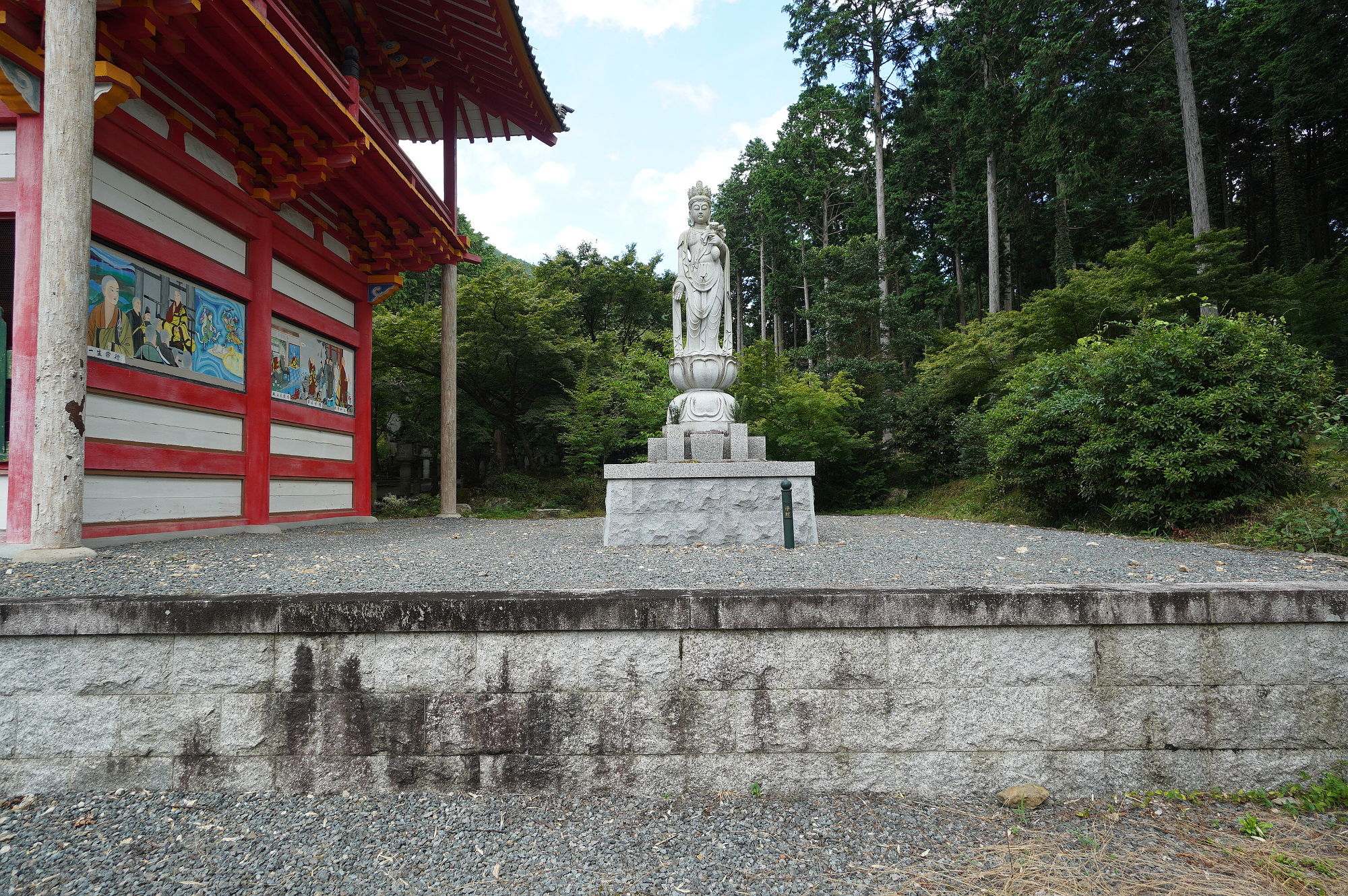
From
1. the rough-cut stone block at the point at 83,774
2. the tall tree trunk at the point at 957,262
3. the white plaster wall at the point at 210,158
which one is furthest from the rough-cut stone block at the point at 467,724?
the tall tree trunk at the point at 957,262

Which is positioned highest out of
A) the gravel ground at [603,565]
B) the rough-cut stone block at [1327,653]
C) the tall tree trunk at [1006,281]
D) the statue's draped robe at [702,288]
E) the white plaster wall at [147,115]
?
the tall tree trunk at [1006,281]

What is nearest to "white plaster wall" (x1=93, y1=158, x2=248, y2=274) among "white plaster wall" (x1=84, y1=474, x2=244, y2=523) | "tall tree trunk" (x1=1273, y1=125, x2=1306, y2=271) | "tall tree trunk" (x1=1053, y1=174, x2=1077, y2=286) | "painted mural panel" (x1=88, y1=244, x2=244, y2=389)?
"painted mural panel" (x1=88, y1=244, x2=244, y2=389)

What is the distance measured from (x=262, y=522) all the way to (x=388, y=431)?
38.2ft

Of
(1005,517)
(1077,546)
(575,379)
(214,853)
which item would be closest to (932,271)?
(575,379)

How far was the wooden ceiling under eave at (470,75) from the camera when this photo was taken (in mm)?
8133

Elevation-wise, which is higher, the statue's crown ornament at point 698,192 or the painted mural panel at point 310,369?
the statue's crown ornament at point 698,192

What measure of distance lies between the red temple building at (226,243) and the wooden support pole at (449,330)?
759mm

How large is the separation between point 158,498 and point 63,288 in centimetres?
218

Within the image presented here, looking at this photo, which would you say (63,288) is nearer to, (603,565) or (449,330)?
(603,565)

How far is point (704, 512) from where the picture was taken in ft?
19.6

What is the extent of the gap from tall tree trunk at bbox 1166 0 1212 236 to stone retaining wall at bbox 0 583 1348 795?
1344 centimetres

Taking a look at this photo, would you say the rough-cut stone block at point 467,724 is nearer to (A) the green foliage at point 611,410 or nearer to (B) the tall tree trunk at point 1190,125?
(A) the green foliage at point 611,410

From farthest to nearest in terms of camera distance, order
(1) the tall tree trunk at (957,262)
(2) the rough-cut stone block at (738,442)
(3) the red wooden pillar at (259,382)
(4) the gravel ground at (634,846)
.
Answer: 1. (1) the tall tree trunk at (957,262)
2. (2) the rough-cut stone block at (738,442)
3. (3) the red wooden pillar at (259,382)
4. (4) the gravel ground at (634,846)

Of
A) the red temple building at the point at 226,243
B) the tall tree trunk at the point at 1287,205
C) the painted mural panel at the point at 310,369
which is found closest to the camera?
the red temple building at the point at 226,243
